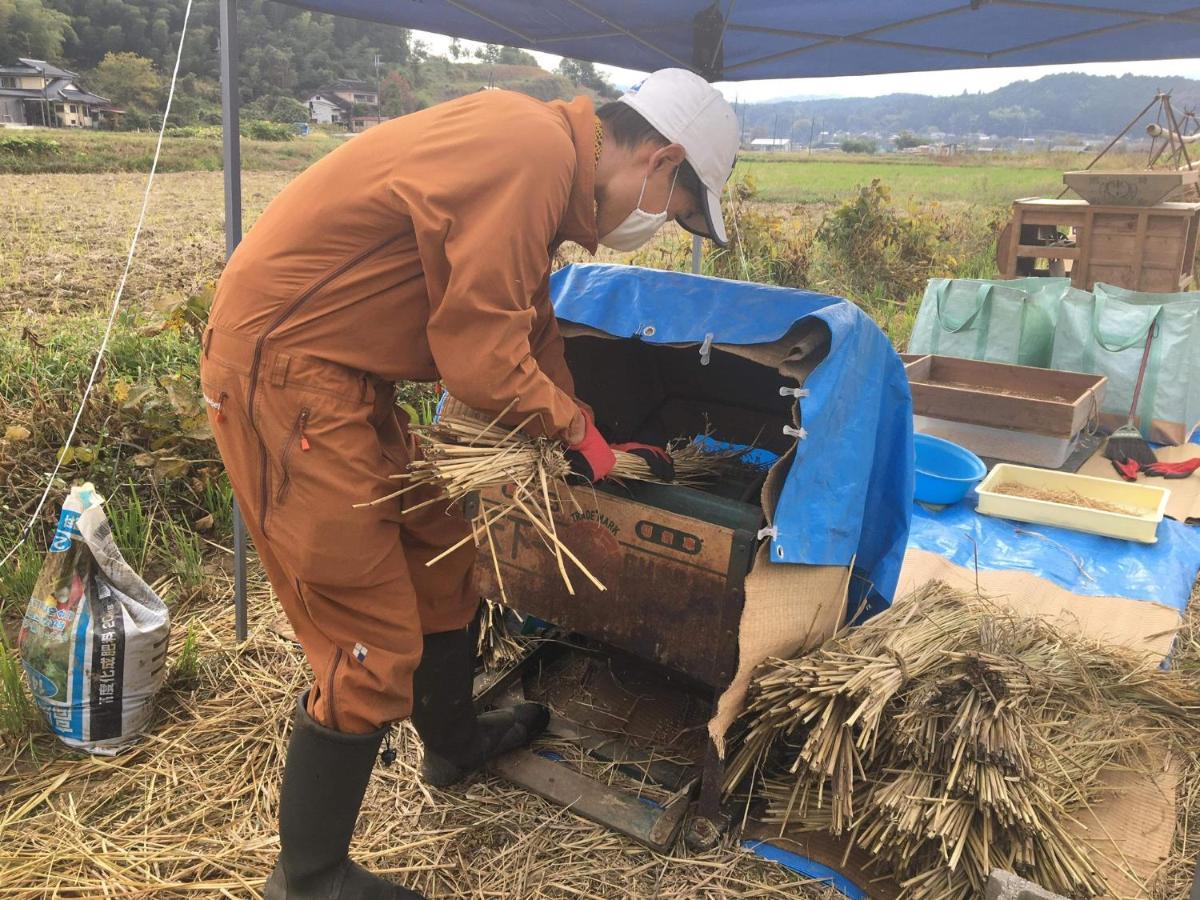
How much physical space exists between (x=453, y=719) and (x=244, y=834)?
25.2 inches

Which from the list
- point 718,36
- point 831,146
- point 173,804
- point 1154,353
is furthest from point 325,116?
point 831,146

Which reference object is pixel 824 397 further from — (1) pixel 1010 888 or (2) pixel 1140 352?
(2) pixel 1140 352

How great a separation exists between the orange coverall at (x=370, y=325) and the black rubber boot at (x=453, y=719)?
0.42 metres

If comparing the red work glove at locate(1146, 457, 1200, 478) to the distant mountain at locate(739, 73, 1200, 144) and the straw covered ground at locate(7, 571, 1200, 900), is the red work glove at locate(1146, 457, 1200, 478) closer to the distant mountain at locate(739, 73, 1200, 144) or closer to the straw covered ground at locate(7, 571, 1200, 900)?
the straw covered ground at locate(7, 571, 1200, 900)

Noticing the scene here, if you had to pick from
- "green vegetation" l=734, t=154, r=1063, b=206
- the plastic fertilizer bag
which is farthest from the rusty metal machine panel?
"green vegetation" l=734, t=154, r=1063, b=206

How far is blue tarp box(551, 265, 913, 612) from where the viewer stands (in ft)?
7.24

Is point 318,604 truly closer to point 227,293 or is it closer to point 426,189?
point 227,293

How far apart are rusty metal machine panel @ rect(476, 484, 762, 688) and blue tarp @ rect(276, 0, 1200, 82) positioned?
2305 millimetres

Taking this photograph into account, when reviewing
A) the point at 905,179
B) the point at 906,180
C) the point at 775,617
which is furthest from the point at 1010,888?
the point at 905,179

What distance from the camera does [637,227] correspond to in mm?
1965

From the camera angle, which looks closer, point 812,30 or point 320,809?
point 320,809

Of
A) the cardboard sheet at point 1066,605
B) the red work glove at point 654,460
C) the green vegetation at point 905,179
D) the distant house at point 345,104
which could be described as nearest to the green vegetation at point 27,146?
the distant house at point 345,104

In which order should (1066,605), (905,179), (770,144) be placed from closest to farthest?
(1066,605), (905,179), (770,144)

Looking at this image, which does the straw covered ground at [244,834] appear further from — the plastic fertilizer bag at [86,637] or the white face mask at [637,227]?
the white face mask at [637,227]
